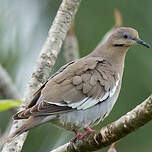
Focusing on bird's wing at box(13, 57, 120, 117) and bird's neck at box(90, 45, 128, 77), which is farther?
bird's neck at box(90, 45, 128, 77)

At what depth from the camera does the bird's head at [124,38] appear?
5.30 meters

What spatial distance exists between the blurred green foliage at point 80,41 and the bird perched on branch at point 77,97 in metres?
1.87

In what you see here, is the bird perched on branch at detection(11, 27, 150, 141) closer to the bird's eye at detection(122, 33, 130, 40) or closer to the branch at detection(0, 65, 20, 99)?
the bird's eye at detection(122, 33, 130, 40)

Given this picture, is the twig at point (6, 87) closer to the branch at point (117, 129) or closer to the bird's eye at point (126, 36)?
the bird's eye at point (126, 36)

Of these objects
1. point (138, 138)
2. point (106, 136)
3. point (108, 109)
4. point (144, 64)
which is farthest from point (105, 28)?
point (106, 136)

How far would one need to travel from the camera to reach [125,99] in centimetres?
698

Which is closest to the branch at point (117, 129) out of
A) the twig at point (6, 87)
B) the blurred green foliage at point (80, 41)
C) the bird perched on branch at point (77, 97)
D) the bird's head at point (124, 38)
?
the bird perched on branch at point (77, 97)

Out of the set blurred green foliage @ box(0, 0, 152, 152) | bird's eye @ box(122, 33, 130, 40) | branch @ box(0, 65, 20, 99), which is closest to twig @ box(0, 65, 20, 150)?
branch @ box(0, 65, 20, 99)

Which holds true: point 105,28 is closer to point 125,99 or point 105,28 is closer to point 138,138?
point 125,99

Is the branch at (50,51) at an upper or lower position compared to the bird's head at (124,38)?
upper

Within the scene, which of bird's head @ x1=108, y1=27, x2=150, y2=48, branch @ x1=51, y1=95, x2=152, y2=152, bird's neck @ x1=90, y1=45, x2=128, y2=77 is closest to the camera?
branch @ x1=51, y1=95, x2=152, y2=152

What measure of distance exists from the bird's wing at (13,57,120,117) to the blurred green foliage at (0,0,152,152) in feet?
6.38

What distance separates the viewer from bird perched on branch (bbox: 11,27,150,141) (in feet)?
13.9

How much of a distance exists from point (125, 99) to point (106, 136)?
354cm
